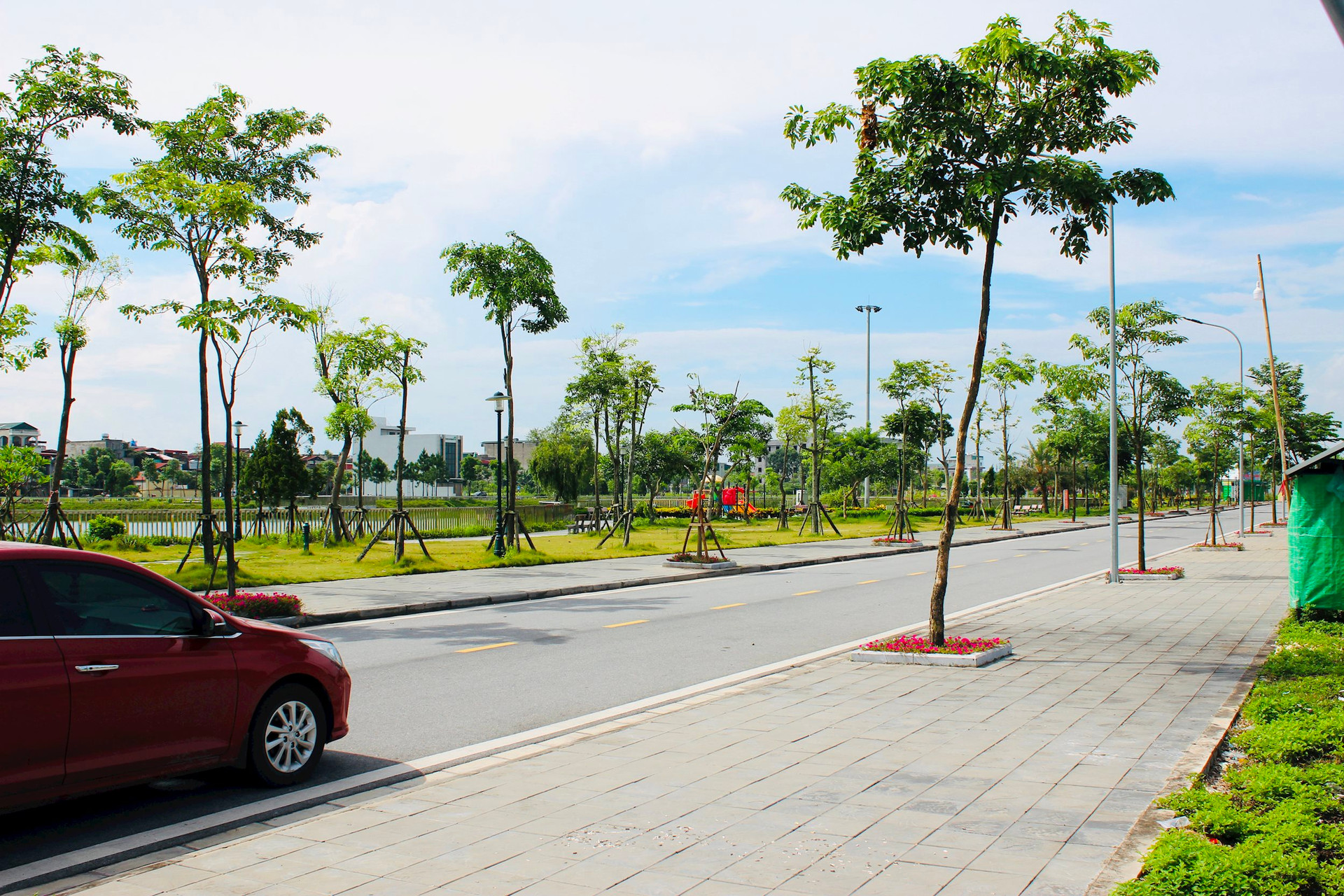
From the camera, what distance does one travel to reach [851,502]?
69000 mm

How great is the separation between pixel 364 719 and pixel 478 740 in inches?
49.3

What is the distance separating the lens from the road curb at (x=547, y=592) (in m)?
14.4

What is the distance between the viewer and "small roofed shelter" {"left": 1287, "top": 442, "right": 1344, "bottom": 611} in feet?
41.8

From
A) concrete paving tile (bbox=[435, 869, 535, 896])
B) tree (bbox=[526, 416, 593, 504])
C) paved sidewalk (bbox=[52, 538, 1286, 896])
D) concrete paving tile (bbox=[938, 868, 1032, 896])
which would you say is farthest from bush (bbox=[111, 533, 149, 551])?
tree (bbox=[526, 416, 593, 504])

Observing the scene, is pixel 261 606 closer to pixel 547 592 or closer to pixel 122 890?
pixel 547 592

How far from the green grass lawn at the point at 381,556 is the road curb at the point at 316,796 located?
37.5ft

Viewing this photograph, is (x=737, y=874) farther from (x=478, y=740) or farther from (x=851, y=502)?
(x=851, y=502)

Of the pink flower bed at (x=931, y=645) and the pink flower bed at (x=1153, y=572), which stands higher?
the pink flower bed at (x=931, y=645)

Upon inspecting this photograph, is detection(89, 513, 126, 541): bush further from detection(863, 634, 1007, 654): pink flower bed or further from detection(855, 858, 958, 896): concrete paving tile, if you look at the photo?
detection(855, 858, 958, 896): concrete paving tile

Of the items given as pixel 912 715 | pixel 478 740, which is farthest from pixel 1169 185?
pixel 478 740

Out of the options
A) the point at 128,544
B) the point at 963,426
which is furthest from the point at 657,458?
the point at 963,426

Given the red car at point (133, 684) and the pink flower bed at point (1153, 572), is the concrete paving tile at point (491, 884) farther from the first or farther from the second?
the pink flower bed at point (1153, 572)

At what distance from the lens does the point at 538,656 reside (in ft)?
36.6

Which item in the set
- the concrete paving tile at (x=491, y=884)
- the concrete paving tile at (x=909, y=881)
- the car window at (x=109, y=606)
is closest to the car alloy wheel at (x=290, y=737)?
the car window at (x=109, y=606)
